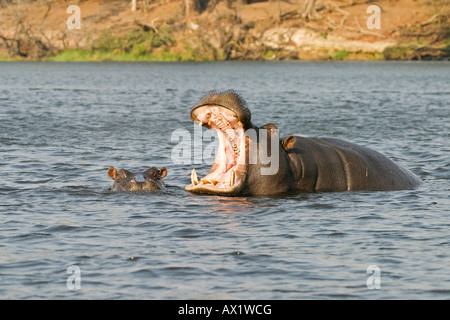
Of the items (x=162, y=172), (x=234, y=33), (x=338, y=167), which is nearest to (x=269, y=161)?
(x=338, y=167)

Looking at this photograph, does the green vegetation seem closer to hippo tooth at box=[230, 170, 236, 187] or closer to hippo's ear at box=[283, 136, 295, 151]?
hippo's ear at box=[283, 136, 295, 151]

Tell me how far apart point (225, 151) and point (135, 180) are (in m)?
1.37

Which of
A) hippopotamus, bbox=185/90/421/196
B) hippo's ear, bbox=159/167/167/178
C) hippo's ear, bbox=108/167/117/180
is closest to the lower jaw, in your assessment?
hippopotamus, bbox=185/90/421/196

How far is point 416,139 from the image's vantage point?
16875mm

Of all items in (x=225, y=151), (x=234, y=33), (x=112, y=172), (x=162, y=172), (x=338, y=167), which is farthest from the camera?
(x=234, y=33)

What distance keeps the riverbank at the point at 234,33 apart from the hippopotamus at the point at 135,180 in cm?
4441

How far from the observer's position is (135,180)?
10.4m

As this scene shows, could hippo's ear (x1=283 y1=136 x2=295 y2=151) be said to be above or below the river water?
Answer: above

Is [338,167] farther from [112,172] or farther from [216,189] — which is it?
[112,172]

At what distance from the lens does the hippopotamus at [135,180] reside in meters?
10.3

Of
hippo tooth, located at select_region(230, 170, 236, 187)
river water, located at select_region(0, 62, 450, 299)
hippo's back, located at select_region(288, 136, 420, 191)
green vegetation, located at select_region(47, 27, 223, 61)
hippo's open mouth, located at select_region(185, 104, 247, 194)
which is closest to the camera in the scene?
river water, located at select_region(0, 62, 450, 299)

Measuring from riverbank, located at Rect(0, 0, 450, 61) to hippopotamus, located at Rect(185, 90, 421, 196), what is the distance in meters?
44.2

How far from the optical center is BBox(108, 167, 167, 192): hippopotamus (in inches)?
407
